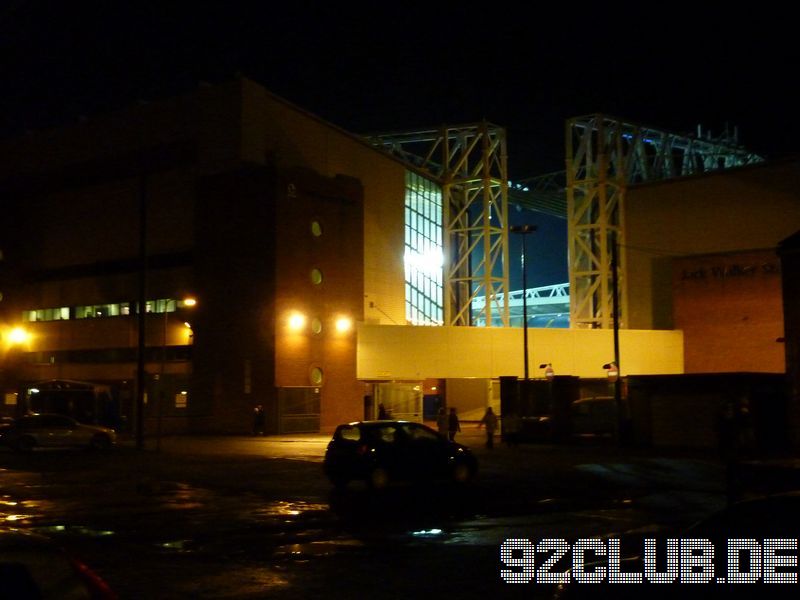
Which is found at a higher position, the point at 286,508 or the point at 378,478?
the point at 378,478

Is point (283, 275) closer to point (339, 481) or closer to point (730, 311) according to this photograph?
point (339, 481)

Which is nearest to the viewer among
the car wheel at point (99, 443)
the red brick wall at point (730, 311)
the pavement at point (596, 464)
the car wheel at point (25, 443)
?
the pavement at point (596, 464)

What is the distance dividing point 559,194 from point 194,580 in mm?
69932

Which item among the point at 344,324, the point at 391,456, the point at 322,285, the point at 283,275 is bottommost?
the point at 391,456

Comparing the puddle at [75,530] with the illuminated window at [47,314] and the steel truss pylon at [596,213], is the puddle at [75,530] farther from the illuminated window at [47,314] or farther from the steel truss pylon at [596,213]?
the steel truss pylon at [596,213]

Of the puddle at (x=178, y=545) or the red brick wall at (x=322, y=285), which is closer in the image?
the puddle at (x=178, y=545)

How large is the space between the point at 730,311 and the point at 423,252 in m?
20.9

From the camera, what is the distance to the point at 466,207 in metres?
65.2

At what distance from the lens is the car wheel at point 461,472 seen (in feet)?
67.8

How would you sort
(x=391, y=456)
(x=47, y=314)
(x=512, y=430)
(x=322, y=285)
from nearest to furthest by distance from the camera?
(x=391, y=456) < (x=512, y=430) < (x=322, y=285) < (x=47, y=314)

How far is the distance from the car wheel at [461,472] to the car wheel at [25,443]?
18.9 meters

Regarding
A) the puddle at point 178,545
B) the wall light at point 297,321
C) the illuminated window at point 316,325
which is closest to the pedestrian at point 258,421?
the wall light at point 297,321

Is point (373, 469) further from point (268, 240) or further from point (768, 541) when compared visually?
point (268, 240)

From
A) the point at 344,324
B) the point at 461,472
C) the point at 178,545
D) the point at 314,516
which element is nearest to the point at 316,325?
the point at 344,324
